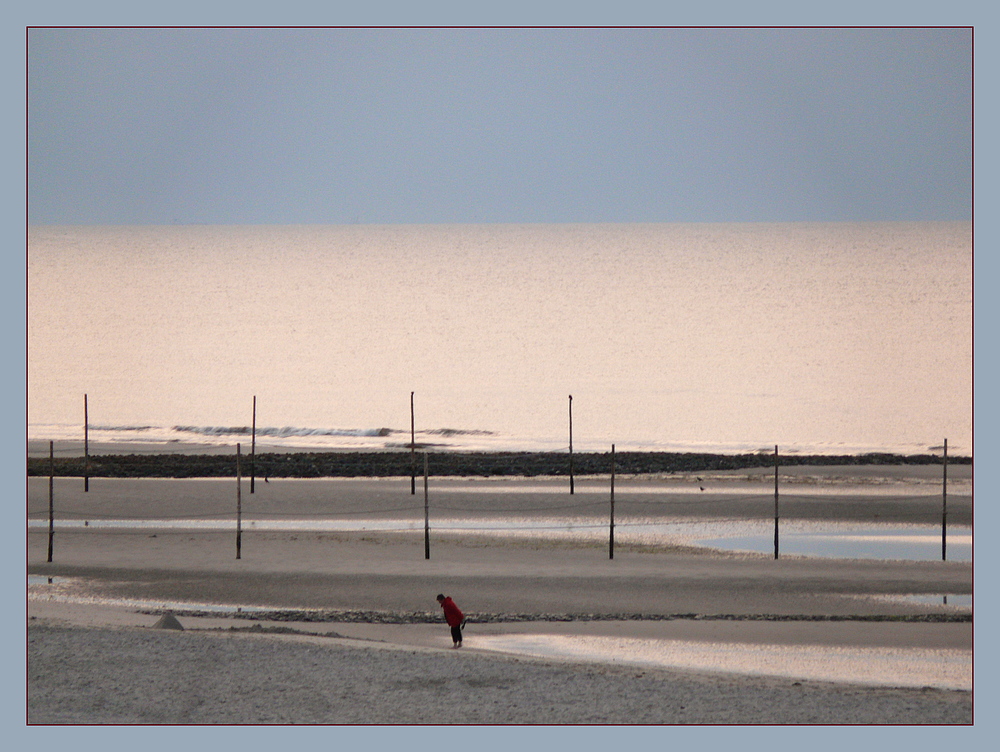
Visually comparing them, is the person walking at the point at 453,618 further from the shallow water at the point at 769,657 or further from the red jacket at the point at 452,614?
the shallow water at the point at 769,657

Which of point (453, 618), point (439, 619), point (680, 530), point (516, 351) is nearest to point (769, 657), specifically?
point (453, 618)

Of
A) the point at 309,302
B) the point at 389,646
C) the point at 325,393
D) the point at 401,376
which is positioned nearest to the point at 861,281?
the point at 309,302

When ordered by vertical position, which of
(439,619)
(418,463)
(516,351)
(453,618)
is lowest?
(439,619)

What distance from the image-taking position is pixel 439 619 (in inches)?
939

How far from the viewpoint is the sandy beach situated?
52.2 ft

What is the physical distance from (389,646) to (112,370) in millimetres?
72602

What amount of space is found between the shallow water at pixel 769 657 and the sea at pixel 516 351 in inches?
926

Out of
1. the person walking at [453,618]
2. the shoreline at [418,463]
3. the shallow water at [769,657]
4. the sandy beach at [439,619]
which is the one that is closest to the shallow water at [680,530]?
the sandy beach at [439,619]

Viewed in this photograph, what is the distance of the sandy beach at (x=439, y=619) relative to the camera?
1590cm

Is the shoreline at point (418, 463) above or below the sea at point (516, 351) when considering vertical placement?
below

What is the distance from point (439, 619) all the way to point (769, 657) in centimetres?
674

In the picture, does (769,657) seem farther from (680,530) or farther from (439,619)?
(680,530)

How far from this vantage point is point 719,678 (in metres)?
17.7

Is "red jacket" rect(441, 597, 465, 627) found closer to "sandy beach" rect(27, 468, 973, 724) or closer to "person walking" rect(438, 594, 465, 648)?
"person walking" rect(438, 594, 465, 648)
